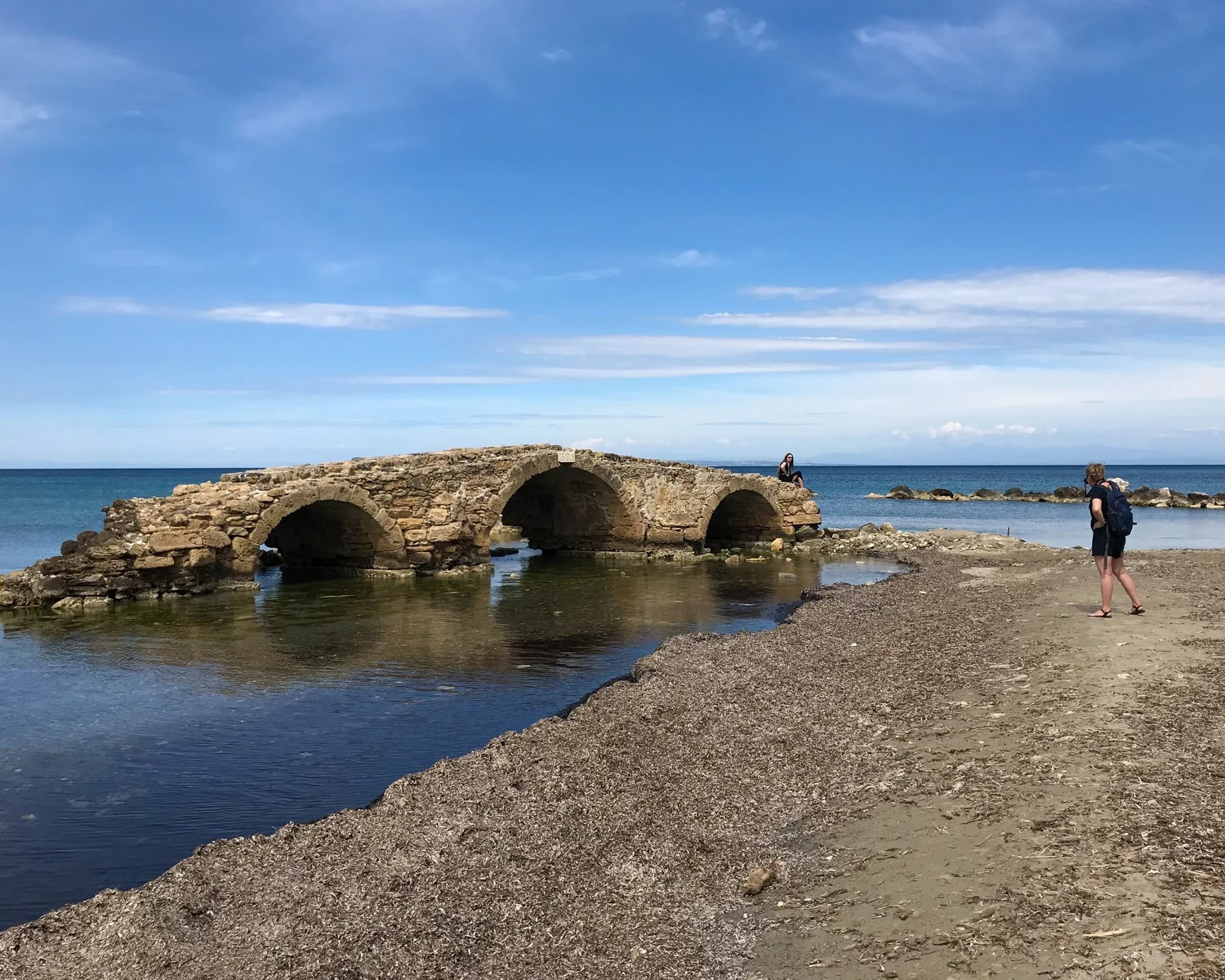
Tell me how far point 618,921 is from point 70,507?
56.8 m

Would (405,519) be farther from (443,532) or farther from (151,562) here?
(151,562)

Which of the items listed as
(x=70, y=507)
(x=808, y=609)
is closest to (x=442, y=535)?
(x=808, y=609)

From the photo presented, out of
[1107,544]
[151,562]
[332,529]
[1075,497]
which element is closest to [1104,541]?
[1107,544]

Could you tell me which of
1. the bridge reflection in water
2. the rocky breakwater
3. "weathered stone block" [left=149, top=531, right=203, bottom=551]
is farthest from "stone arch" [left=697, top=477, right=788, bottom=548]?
the rocky breakwater

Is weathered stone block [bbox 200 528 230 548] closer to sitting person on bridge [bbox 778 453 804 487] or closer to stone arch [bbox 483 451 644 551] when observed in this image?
stone arch [bbox 483 451 644 551]

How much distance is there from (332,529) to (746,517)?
12881mm

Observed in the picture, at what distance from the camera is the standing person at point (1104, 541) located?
9430 mm

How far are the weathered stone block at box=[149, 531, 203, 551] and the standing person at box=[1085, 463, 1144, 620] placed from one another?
592 inches

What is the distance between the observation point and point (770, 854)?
16.9 ft

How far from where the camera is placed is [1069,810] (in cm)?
482

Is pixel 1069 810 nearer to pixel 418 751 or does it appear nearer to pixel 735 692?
pixel 735 692

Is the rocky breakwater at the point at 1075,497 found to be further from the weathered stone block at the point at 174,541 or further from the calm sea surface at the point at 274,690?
the weathered stone block at the point at 174,541

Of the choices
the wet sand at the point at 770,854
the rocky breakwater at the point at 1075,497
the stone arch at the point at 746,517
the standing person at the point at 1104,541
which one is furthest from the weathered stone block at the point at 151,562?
the rocky breakwater at the point at 1075,497

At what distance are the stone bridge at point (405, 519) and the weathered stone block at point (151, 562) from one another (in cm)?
2
